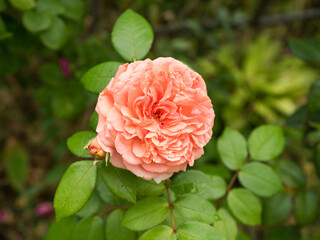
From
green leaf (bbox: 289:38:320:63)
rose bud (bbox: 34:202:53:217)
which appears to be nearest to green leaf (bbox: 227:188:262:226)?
green leaf (bbox: 289:38:320:63)

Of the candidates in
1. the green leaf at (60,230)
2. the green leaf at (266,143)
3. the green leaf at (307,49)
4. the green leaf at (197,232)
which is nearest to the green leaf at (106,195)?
the green leaf at (60,230)

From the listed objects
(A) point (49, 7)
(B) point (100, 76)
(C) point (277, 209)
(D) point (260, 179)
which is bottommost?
(C) point (277, 209)

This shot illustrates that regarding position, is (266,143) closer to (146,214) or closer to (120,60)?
(146,214)


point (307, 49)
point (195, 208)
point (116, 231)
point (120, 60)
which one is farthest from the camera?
point (120, 60)

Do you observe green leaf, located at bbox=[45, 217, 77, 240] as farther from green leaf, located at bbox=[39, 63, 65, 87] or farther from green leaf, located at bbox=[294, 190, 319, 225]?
green leaf, located at bbox=[294, 190, 319, 225]

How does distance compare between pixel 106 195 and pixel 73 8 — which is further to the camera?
pixel 73 8

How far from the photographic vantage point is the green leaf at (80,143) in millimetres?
792

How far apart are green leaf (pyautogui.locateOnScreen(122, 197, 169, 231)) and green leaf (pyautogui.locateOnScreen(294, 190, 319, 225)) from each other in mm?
725

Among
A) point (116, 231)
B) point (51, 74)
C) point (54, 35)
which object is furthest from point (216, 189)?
point (51, 74)

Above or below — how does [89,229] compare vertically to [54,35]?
below

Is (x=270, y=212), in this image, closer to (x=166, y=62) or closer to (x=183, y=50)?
(x=166, y=62)

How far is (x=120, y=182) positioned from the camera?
75cm

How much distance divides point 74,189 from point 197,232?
347mm

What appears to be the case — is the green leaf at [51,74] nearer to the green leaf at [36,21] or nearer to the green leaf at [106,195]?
the green leaf at [36,21]
